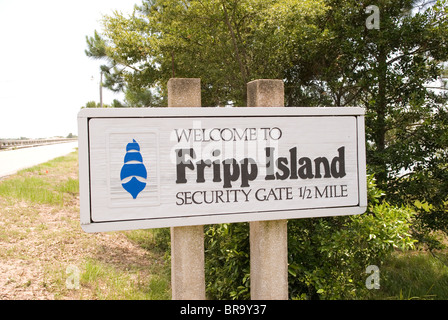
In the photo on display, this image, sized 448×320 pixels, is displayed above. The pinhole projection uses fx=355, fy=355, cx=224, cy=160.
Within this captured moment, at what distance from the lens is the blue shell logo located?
6.90 ft

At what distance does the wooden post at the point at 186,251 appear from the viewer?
2279 mm

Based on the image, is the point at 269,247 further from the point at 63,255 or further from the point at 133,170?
the point at 63,255

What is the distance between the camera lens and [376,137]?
5852 millimetres

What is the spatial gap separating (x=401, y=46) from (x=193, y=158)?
5.08m

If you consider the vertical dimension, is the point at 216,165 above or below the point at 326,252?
above

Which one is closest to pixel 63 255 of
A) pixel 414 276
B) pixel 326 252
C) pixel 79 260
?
pixel 79 260

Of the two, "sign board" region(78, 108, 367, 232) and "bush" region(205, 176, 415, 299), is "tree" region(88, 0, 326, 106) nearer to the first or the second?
"bush" region(205, 176, 415, 299)

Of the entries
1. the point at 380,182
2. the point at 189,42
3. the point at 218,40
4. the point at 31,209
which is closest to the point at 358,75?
the point at 380,182

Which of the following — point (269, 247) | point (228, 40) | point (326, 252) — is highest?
point (228, 40)

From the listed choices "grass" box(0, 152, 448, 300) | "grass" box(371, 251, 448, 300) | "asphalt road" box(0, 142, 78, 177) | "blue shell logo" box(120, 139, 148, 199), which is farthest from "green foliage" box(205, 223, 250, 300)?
"asphalt road" box(0, 142, 78, 177)

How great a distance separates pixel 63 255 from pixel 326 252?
330 cm

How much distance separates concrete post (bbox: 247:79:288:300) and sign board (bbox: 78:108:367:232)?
15 centimetres

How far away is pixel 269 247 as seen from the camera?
2.42 meters

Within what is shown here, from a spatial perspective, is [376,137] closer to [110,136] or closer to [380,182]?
[380,182]
